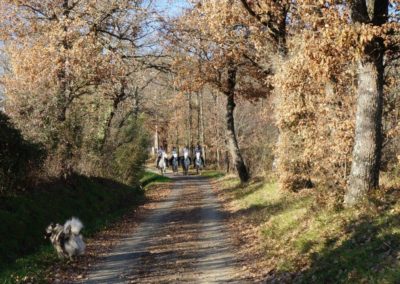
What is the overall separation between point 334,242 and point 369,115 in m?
3.14

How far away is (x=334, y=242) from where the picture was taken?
968 centimetres

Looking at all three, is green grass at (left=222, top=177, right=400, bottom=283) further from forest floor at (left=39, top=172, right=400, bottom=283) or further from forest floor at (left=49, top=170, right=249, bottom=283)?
forest floor at (left=49, top=170, right=249, bottom=283)

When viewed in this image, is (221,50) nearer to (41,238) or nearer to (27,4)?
(27,4)

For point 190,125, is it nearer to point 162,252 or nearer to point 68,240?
point 162,252

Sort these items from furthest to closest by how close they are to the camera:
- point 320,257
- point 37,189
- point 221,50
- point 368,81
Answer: point 221,50 → point 37,189 → point 368,81 → point 320,257

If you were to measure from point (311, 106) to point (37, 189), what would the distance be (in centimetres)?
897

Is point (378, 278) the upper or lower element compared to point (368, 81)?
A: lower

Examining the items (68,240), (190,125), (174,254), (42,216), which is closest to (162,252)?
(174,254)

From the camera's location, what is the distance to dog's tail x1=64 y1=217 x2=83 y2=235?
37.2 ft

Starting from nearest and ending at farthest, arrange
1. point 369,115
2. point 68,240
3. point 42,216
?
point 369,115, point 68,240, point 42,216

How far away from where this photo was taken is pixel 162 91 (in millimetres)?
45406

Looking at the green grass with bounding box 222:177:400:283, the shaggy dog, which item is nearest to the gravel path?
the shaggy dog

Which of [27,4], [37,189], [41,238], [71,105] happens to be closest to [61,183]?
[37,189]

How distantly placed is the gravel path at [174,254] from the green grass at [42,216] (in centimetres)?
134
